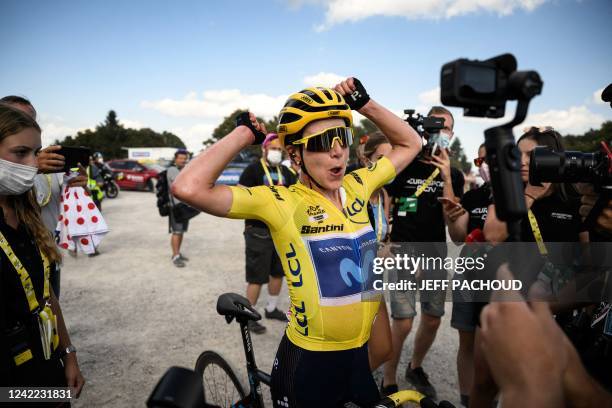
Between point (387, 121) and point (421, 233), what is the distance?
5.71 feet

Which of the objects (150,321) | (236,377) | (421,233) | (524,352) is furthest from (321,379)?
(150,321)

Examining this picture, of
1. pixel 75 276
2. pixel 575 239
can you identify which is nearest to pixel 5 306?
pixel 575 239

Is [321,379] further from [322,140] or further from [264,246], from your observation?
[264,246]

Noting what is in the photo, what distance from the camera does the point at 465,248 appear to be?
131 inches

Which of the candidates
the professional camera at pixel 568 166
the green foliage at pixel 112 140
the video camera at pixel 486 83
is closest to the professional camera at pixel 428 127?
the professional camera at pixel 568 166

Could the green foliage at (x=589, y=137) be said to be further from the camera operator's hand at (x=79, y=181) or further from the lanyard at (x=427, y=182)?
the camera operator's hand at (x=79, y=181)

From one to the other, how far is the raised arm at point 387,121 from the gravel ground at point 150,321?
213 cm

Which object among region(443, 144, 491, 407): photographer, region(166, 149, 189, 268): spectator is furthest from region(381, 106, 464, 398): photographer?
region(166, 149, 189, 268): spectator

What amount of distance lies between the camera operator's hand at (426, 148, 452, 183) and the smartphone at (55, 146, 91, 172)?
10.7 feet

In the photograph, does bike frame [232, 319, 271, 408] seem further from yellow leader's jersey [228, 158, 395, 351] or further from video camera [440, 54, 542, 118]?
video camera [440, 54, 542, 118]

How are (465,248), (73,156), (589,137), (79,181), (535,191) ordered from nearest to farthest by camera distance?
1. (535,191)
2. (73,156)
3. (465,248)
4. (79,181)
5. (589,137)

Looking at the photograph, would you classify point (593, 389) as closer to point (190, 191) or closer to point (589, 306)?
point (589, 306)

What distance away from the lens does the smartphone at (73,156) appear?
9.45 feet

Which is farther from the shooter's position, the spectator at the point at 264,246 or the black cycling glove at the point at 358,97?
the spectator at the point at 264,246
